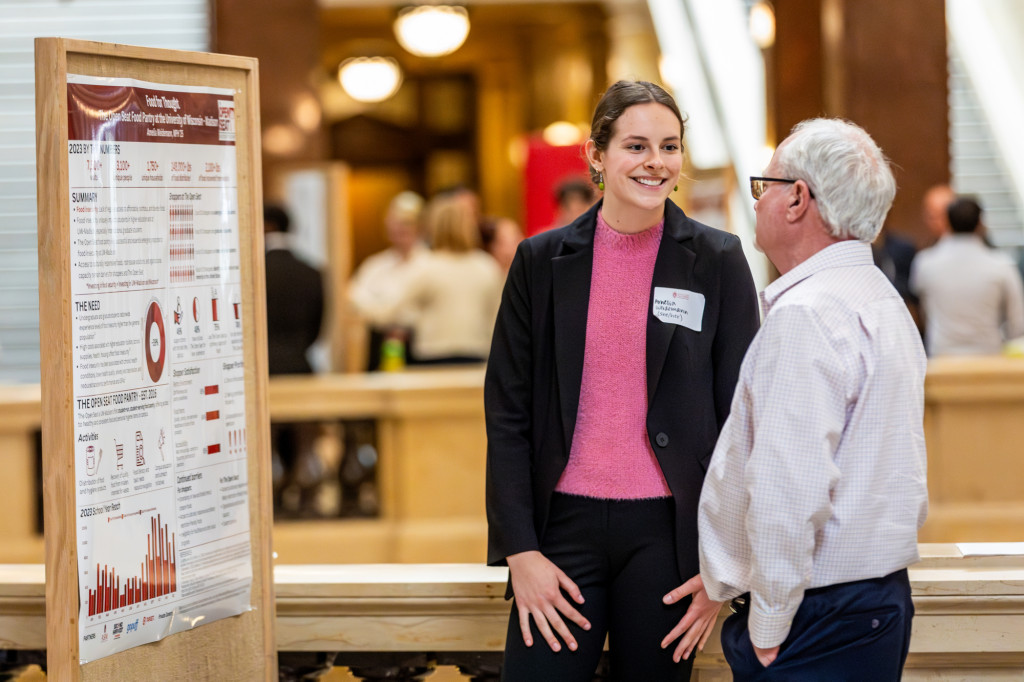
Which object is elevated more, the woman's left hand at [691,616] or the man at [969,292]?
the man at [969,292]

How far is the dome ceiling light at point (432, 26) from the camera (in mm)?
8977

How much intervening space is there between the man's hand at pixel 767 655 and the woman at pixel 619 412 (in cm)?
19

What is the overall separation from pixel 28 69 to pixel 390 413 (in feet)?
18.5

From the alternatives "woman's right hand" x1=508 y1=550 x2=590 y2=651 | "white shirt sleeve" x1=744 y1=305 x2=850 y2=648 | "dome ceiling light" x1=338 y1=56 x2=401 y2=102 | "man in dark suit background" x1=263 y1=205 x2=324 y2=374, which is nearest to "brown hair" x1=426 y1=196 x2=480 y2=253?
"man in dark suit background" x1=263 y1=205 x2=324 y2=374

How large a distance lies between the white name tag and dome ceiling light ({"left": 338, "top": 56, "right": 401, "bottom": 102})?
9915mm

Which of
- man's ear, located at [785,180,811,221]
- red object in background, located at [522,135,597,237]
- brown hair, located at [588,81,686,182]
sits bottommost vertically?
man's ear, located at [785,180,811,221]

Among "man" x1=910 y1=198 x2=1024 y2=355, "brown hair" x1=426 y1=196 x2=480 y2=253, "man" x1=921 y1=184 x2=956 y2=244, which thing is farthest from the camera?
"man" x1=921 y1=184 x2=956 y2=244

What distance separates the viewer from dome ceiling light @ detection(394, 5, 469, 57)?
29.5ft

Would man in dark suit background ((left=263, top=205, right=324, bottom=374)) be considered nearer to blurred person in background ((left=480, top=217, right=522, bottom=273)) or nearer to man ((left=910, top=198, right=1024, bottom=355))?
blurred person in background ((left=480, top=217, right=522, bottom=273))

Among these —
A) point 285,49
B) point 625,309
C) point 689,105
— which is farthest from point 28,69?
point 625,309

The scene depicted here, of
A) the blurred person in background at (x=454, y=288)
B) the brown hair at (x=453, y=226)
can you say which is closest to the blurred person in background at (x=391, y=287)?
the blurred person in background at (x=454, y=288)

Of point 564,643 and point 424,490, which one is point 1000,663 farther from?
point 424,490

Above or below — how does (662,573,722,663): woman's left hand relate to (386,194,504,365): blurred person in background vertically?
below

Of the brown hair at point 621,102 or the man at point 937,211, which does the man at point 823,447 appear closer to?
the brown hair at point 621,102
